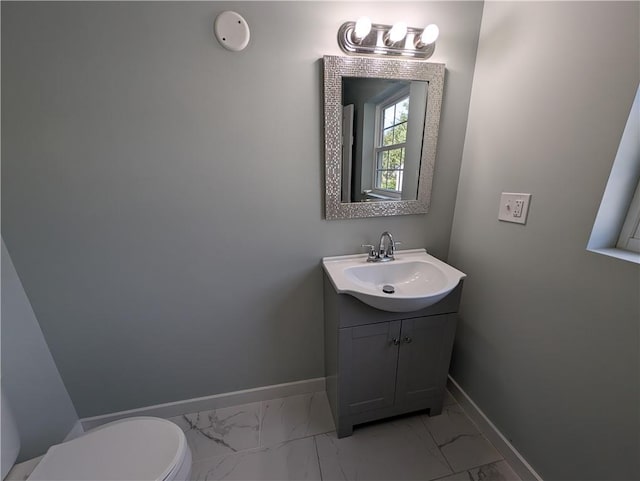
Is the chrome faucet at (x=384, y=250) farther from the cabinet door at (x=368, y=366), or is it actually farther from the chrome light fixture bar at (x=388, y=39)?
the chrome light fixture bar at (x=388, y=39)

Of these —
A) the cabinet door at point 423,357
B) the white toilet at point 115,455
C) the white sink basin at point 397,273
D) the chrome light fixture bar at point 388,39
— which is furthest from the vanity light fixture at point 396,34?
the white toilet at point 115,455

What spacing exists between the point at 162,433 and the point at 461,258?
158 cm

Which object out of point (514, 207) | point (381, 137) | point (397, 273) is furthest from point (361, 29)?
point (397, 273)

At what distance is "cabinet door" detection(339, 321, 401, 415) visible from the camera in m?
1.12

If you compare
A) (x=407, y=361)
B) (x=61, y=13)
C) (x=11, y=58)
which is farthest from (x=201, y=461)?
(x=61, y=13)

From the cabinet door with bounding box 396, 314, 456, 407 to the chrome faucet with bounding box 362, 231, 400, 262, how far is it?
33 centimetres

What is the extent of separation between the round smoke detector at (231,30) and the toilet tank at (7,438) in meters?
1.50

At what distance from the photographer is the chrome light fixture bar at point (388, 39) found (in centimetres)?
104

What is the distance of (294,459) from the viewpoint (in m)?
1.19

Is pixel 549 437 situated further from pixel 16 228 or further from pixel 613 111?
pixel 16 228

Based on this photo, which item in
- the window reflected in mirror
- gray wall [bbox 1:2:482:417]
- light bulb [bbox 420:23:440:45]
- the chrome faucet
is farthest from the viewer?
the chrome faucet

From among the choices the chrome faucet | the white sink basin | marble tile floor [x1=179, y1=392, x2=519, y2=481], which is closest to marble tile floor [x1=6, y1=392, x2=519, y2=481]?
marble tile floor [x1=179, y1=392, x2=519, y2=481]

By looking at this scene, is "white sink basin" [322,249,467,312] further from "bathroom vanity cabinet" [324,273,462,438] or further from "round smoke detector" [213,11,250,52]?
"round smoke detector" [213,11,250,52]

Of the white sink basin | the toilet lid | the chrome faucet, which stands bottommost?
the toilet lid
